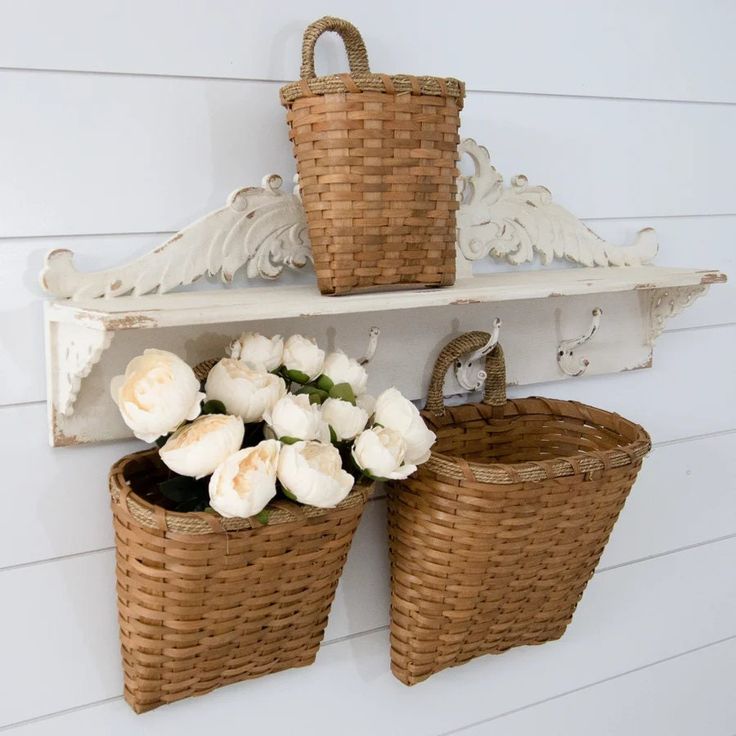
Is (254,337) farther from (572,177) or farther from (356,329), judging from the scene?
(572,177)

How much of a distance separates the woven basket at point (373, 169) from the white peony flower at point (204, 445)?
188 mm

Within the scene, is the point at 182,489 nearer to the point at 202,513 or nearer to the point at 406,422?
the point at 202,513

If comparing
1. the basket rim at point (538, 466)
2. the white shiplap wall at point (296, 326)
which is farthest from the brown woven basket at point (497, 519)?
the white shiplap wall at point (296, 326)

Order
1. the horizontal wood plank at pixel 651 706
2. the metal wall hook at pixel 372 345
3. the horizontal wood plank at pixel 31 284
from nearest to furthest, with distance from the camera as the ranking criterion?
the horizontal wood plank at pixel 31 284 → the metal wall hook at pixel 372 345 → the horizontal wood plank at pixel 651 706

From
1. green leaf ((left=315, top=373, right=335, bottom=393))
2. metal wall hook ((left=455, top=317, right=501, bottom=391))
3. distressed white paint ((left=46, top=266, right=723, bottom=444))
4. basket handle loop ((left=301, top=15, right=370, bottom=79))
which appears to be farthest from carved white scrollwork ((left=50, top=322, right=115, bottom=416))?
metal wall hook ((left=455, top=317, right=501, bottom=391))

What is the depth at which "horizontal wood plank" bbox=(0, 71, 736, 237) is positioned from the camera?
2.84 feet

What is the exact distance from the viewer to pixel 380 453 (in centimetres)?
85

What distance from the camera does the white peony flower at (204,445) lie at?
79 cm

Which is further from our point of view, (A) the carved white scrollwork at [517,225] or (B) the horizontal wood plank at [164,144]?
(A) the carved white scrollwork at [517,225]

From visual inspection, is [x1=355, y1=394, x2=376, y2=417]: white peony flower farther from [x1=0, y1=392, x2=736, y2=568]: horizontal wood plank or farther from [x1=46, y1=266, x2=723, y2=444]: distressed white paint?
[x1=0, y1=392, x2=736, y2=568]: horizontal wood plank

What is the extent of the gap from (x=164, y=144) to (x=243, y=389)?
28 centimetres

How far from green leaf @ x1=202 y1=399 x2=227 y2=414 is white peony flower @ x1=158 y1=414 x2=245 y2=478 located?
3 cm

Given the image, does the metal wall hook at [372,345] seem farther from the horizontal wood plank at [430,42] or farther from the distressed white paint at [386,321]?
the horizontal wood plank at [430,42]

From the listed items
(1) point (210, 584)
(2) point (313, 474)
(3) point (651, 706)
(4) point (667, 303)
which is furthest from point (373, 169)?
(3) point (651, 706)
